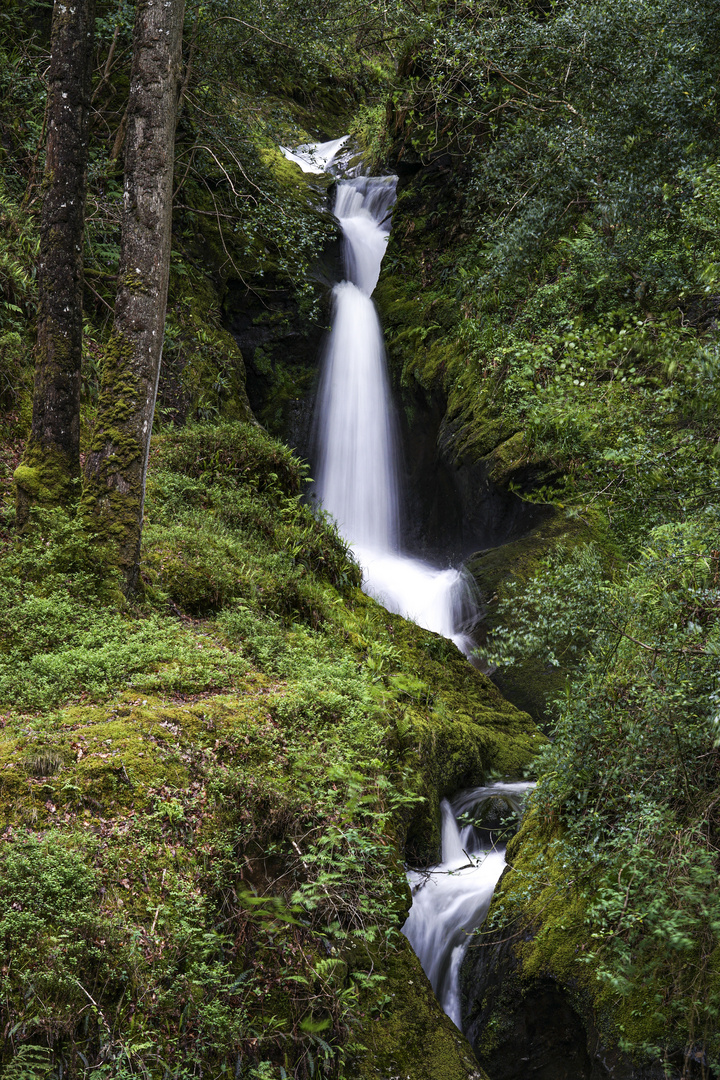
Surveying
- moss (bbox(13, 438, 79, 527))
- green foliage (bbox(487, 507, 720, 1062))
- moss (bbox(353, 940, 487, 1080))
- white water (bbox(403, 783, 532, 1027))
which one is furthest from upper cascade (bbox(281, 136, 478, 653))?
moss (bbox(353, 940, 487, 1080))

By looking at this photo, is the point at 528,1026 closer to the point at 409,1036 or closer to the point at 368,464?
the point at 409,1036

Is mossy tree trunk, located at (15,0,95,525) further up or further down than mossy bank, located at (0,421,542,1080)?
further up

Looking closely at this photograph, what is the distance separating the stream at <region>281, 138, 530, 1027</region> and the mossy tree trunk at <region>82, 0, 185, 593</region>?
395cm

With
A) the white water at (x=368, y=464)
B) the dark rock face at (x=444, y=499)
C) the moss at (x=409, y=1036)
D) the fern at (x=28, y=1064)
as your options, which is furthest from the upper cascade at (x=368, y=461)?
the fern at (x=28, y=1064)

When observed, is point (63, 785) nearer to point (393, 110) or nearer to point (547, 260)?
point (547, 260)

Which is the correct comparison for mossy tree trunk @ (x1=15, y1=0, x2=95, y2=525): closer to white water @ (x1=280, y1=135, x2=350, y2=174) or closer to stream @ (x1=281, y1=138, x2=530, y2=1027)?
stream @ (x1=281, y1=138, x2=530, y2=1027)

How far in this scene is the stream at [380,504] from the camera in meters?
6.20

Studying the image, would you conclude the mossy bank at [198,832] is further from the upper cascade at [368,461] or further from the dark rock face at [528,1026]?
the upper cascade at [368,461]

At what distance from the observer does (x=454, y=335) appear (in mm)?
13945

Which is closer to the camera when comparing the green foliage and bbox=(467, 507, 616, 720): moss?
the green foliage

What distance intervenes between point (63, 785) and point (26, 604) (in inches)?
77.5

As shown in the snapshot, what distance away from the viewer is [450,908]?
6.09 m

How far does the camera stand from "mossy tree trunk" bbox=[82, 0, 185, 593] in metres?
5.70

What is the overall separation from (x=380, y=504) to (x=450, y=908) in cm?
853
